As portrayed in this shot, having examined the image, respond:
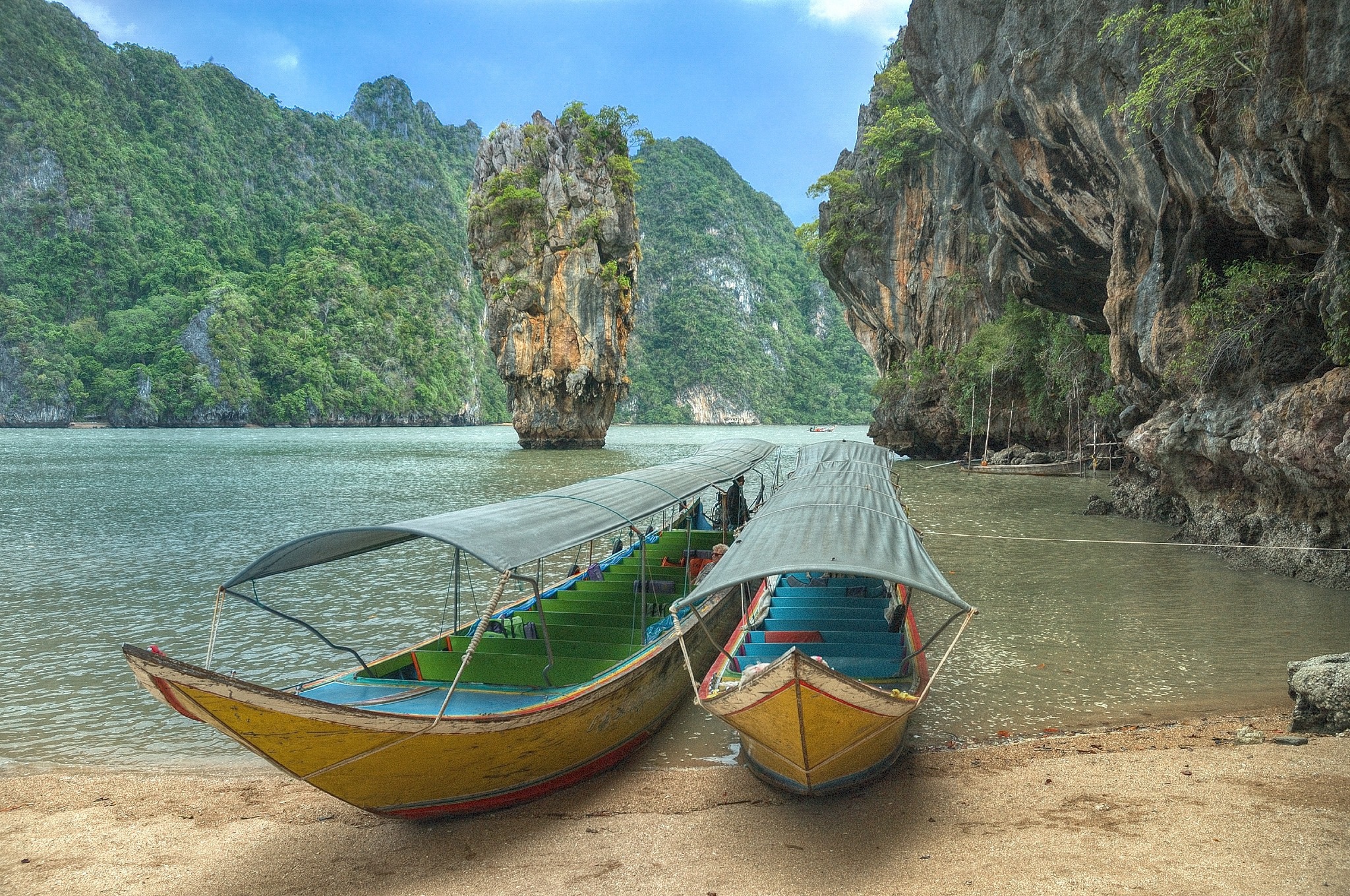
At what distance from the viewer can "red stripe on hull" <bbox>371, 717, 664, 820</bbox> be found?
16.3 ft

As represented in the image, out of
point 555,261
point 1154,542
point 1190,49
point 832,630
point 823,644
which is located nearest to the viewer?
point 823,644

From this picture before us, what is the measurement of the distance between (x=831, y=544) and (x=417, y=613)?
7.10m

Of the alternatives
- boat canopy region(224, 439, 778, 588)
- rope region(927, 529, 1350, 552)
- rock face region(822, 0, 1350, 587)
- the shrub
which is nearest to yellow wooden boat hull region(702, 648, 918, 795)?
boat canopy region(224, 439, 778, 588)

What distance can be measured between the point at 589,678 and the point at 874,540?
259 cm

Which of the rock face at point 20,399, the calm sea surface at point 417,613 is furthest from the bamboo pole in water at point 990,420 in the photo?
the rock face at point 20,399

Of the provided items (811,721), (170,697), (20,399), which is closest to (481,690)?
(170,697)

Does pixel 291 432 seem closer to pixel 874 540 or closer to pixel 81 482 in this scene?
pixel 81 482

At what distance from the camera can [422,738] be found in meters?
4.50

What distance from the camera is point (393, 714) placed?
4.34 metres

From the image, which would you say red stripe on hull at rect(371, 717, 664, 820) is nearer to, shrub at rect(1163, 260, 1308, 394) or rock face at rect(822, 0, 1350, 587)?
rock face at rect(822, 0, 1350, 587)

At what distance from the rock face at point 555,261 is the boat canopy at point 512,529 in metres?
38.1

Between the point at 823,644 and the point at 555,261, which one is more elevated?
the point at 555,261

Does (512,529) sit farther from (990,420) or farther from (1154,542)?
(990,420)

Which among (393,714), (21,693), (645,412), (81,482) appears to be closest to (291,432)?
→ (81,482)
